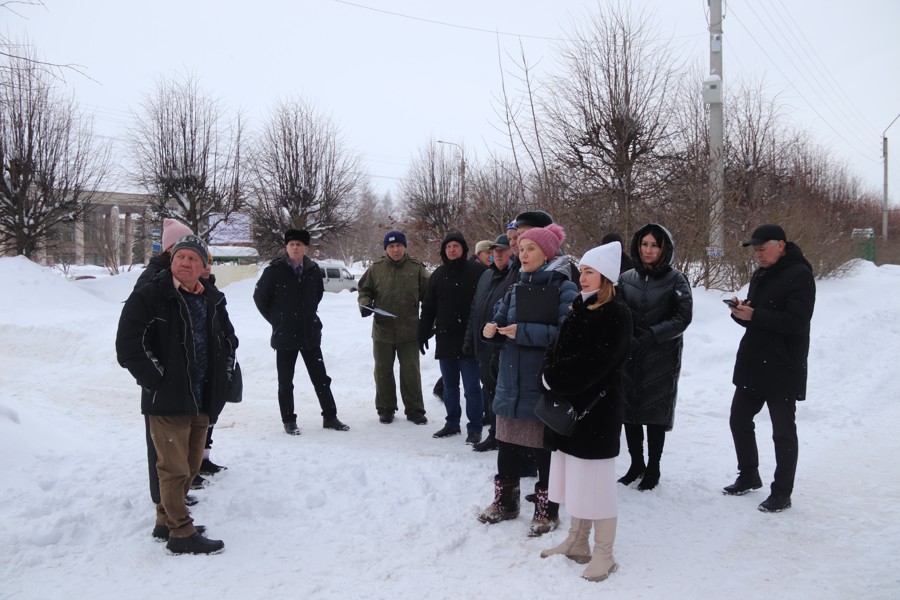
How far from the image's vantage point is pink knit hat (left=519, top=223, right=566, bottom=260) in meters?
4.06

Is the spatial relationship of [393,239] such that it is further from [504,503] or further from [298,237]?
[504,503]

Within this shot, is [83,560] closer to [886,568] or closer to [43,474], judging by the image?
[43,474]

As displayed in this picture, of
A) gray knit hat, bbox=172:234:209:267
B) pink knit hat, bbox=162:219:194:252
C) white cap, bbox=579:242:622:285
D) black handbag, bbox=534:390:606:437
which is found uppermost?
pink knit hat, bbox=162:219:194:252

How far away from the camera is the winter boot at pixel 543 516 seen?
13.0 feet

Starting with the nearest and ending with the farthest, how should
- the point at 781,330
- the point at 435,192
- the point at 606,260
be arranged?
the point at 606,260
the point at 781,330
the point at 435,192

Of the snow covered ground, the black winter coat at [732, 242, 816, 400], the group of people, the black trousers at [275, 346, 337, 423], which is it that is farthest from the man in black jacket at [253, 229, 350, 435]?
the black winter coat at [732, 242, 816, 400]

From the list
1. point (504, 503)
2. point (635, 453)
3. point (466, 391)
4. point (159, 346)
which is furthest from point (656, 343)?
point (159, 346)

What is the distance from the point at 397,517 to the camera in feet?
13.8

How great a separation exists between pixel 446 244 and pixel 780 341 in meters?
3.15

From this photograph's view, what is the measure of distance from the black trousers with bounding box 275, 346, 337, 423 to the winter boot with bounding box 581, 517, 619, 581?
3.73 m

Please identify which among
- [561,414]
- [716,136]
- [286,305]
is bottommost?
[561,414]

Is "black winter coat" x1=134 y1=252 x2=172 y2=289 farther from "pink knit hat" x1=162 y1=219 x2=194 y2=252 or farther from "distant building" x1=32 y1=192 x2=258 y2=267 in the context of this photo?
"distant building" x1=32 y1=192 x2=258 y2=267

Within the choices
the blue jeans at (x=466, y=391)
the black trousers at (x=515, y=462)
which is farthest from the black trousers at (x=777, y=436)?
the blue jeans at (x=466, y=391)

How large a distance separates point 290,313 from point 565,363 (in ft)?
12.2
